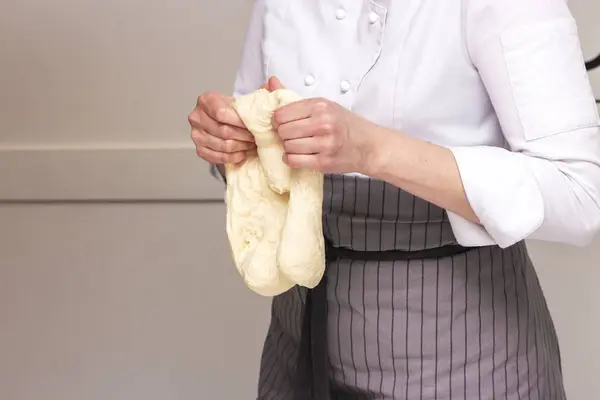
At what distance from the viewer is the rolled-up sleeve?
0.65 meters

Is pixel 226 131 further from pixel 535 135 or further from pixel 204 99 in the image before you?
pixel 535 135

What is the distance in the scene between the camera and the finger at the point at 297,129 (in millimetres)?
628

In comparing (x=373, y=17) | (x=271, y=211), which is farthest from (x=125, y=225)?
(x=373, y=17)

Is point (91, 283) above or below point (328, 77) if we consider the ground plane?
below

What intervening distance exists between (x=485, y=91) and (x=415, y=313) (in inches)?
9.7

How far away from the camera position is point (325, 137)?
62 centimetres

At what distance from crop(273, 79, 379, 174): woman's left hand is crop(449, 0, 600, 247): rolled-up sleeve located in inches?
3.6

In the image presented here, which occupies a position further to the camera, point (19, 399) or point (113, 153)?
point (19, 399)

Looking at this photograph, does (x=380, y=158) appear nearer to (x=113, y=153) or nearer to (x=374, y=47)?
(x=374, y=47)

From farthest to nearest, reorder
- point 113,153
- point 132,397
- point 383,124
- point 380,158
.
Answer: point 132,397 < point 113,153 < point 383,124 < point 380,158

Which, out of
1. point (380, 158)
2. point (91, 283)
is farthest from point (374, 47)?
point (91, 283)

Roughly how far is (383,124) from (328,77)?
0.08 m

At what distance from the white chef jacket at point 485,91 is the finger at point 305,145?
0.42 ft

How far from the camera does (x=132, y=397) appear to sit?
1630mm
